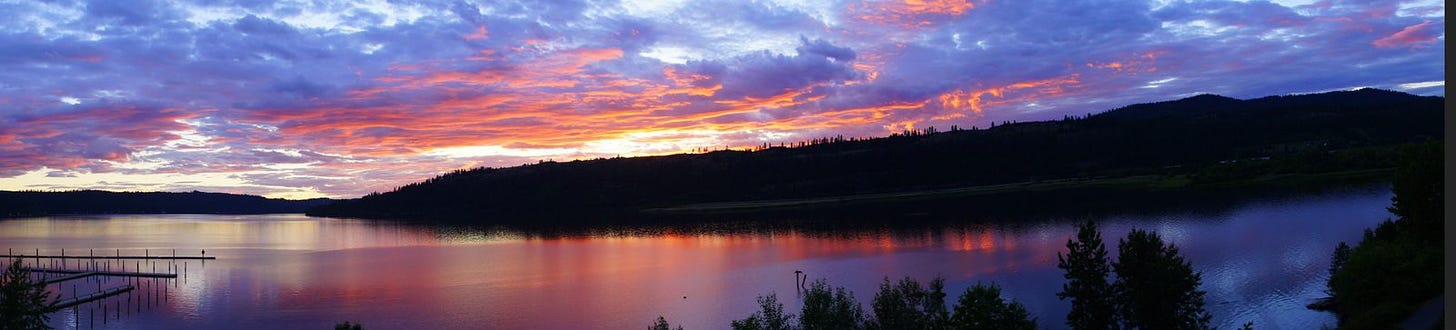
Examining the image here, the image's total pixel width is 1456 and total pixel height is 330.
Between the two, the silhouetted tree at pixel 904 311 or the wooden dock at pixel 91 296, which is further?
the wooden dock at pixel 91 296

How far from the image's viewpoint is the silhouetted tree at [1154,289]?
43.5 meters

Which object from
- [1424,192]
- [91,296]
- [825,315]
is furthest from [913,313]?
[91,296]

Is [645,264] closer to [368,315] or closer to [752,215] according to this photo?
[368,315]

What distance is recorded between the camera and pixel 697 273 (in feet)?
287

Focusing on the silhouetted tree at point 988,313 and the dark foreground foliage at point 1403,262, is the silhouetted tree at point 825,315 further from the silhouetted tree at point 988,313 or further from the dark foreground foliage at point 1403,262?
the dark foreground foliage at point 1403,262

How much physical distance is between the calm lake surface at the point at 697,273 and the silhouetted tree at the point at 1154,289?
857 cm

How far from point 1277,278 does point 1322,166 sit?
129066 mm

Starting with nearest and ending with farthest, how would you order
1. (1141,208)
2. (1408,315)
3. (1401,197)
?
(1408,315) → (1401,197) → (1141,208)

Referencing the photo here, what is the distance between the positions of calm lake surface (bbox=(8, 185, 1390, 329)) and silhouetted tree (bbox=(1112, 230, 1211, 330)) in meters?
8.57

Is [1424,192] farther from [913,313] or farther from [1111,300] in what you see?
[913,313]

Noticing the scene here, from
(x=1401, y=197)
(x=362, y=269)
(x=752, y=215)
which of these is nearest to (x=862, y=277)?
(x=1401, y=197)

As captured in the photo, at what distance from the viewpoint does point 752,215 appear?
630 feet

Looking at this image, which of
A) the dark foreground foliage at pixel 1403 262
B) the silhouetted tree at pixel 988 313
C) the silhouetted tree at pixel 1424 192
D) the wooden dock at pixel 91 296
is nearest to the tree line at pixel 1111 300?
the silhouetted tree at pixel 988 313

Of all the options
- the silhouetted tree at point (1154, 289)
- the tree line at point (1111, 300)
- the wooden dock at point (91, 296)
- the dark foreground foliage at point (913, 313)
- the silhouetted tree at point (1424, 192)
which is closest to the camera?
the dark foreground foliage at point (913, 313)
